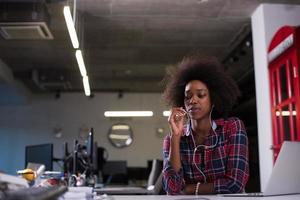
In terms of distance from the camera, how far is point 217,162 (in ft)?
6.78

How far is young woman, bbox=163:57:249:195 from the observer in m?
2.00

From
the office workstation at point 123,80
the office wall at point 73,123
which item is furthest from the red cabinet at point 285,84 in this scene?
the office wall at point 73,123

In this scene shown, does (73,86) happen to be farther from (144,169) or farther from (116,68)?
(144,169)

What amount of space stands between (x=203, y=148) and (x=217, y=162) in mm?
110

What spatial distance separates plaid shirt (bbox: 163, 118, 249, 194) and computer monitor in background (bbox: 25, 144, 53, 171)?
2.11 metres

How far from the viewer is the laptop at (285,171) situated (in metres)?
1.60

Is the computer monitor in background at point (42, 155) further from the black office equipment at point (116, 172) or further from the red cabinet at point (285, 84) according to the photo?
the black office equipment at point (116, 172)

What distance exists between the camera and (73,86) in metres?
10.3

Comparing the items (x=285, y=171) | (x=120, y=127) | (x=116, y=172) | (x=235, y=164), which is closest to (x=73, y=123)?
(x=120, y=127)

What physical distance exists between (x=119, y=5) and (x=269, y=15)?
1928 mm

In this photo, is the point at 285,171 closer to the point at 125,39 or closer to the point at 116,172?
the point at 125,39

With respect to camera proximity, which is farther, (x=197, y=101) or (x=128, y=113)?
(x=128, y=113)

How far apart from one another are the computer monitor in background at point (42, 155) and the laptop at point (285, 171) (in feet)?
9.00

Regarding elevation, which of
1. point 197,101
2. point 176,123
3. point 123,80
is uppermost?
point 123,80
